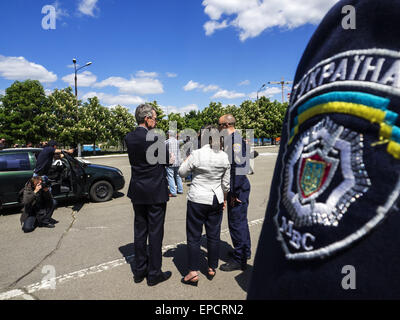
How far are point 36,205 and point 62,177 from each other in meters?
2.01

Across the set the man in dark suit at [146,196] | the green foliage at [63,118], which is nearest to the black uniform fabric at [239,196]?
the man in dark suit at [146,196]

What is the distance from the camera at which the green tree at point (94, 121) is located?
116 feet

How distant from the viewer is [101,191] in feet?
26.3

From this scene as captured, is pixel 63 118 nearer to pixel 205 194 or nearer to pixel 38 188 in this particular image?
pixel 38 188

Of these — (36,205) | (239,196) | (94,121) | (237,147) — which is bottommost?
(36,205)

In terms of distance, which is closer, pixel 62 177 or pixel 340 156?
pixel 340 156

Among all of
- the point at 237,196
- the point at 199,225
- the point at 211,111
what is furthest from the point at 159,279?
the point at 211,111

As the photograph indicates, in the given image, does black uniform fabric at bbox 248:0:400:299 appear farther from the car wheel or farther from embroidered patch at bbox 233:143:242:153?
the car wheel

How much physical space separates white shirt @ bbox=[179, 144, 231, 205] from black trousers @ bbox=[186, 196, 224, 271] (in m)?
0.09

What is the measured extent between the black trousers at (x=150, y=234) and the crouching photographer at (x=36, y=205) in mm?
3358

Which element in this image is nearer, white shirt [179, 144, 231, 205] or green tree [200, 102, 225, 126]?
white shirt [179, 144, 231, 205]

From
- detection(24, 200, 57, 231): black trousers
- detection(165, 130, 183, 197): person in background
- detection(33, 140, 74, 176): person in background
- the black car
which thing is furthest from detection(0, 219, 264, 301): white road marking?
detection(165, 130, 183, 197): person in background

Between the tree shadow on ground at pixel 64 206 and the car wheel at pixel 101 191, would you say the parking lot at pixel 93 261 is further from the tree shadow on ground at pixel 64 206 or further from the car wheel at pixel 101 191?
the car wheel at pixel 101 191

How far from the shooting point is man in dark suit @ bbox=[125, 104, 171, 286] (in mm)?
3189
